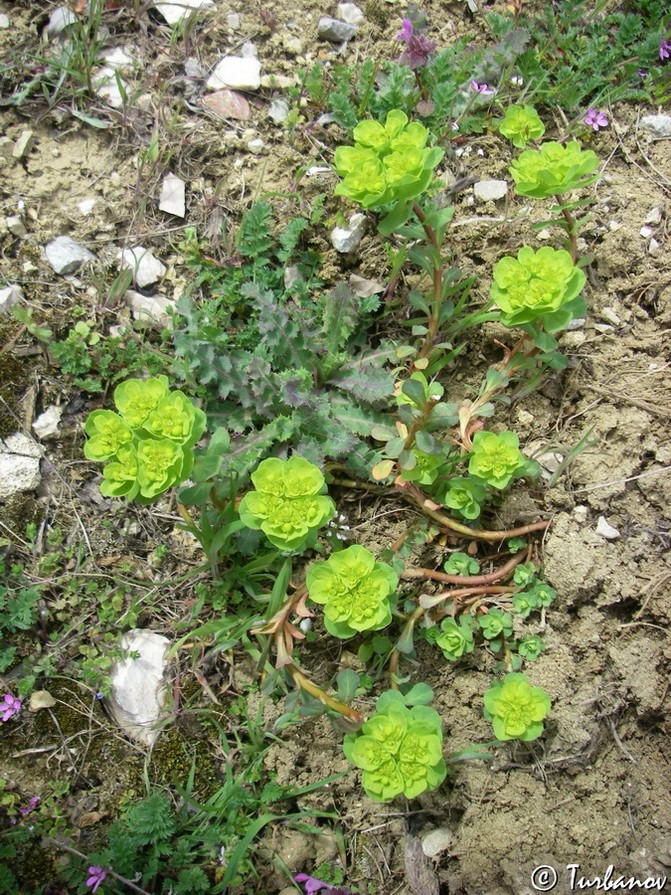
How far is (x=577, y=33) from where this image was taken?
3.32 m

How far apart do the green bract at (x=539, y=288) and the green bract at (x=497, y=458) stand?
0.44 m

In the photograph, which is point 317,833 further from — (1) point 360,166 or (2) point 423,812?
(1) point 360,166

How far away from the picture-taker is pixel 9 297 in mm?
2904

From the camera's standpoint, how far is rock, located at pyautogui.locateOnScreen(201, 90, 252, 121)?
330cm

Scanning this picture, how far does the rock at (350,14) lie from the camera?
11.2 ft

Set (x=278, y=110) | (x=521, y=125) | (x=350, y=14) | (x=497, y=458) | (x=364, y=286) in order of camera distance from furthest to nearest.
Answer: (x=350, y=14)
(x=278, y=110)
(x=364, y=286)
(x=521, y=125)
(x=497, y=458)

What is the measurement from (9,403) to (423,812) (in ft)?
7.79

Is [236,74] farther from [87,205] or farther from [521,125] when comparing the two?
[521,125]


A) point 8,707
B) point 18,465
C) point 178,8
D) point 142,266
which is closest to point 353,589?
point 8,707

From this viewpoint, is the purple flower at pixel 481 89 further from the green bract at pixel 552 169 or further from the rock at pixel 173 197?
the rock at pixel 173 197

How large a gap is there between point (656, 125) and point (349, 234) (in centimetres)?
166

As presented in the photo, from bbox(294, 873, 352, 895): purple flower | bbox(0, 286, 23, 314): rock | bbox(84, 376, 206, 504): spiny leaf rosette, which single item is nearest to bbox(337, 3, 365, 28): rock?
bbox(0, 286, 23, 314): rock

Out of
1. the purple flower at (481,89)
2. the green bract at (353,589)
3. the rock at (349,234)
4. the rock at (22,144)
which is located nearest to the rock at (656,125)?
the purple flower at (481,89)

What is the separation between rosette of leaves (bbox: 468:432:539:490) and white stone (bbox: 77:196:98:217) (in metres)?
2.13
